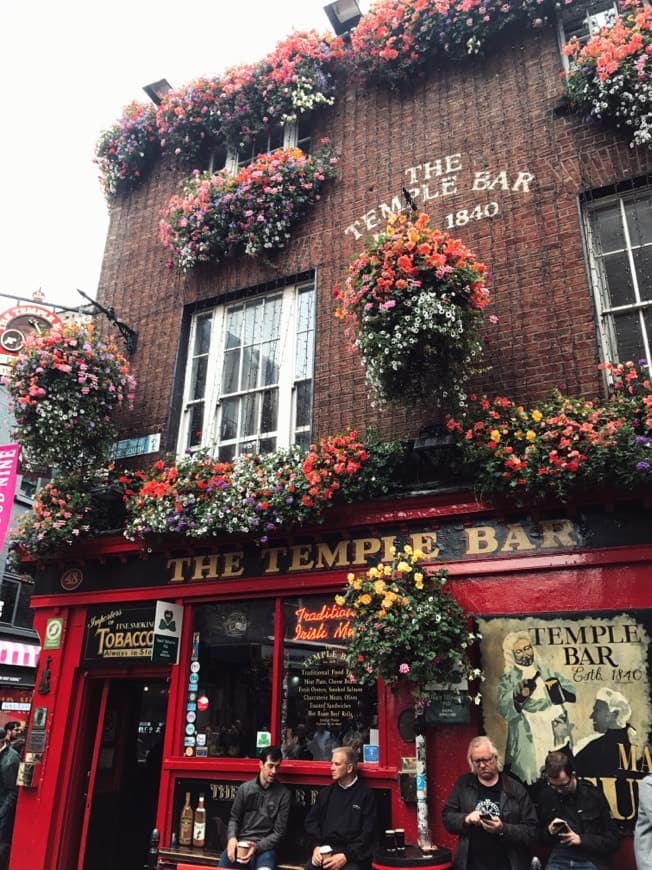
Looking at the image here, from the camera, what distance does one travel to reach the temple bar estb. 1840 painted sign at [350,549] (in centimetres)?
624

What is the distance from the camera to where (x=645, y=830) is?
4527 millimetres

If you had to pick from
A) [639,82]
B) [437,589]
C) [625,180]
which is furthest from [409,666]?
[639,82]

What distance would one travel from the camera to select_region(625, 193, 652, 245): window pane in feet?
24.1

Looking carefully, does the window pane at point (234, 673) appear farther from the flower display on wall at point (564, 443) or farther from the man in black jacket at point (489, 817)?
the flower display on wall at point (564, 443)

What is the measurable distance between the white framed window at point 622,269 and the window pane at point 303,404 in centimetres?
341

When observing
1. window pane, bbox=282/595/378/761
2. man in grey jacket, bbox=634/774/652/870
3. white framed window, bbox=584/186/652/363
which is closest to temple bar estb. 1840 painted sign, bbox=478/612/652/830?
man in grey jacket, bbox=634/774/652/870

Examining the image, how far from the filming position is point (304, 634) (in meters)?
7.46

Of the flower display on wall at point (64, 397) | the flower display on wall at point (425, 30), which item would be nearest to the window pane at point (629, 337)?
the flower display on wall at point (425, 30)

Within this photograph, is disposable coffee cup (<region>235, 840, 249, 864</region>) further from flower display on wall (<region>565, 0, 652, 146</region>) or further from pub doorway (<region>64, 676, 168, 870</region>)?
flower display on wall (<region>565, 0, 652, 146</region>)

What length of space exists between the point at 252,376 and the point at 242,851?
537cm

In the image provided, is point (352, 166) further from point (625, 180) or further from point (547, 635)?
point (547, 635)

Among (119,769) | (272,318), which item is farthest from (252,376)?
(119,769)

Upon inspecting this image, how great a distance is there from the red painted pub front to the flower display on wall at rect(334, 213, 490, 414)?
120cm

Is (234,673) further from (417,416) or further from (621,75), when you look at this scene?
(621,75)
